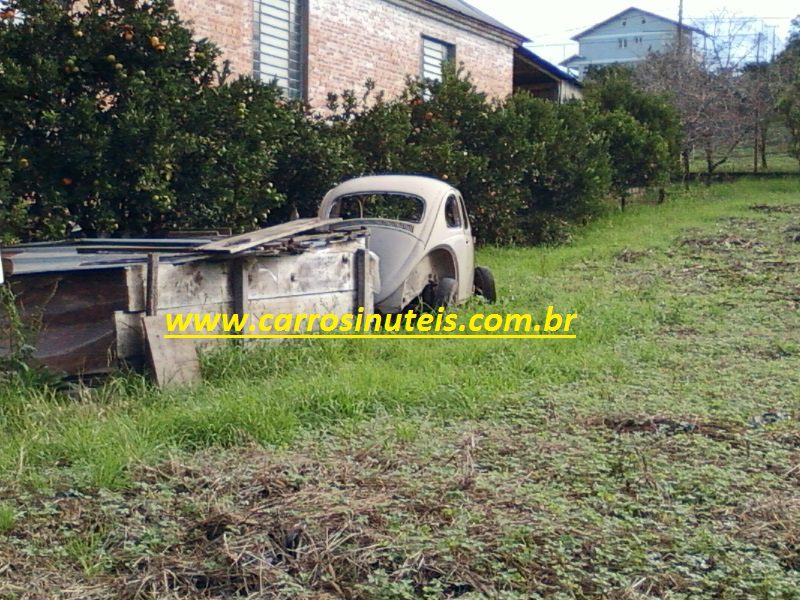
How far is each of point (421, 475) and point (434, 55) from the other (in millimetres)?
17668

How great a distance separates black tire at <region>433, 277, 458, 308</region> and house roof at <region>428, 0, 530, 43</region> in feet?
39.4

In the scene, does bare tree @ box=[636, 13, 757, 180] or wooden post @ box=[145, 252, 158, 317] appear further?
bare tree @ box=[636, 13, 757, 180]

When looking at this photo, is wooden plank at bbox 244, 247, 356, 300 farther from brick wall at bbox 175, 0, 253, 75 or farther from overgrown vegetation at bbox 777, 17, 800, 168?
overgrown vegetation at bbox 777, 17, 800, 168

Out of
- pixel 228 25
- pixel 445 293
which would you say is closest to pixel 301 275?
pixel 445 293

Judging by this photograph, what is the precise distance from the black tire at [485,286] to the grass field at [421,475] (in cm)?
257

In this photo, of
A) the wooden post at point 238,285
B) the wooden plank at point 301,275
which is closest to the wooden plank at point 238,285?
the wooden post at point 238,285

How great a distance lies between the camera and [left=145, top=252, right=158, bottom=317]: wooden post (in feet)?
20.9

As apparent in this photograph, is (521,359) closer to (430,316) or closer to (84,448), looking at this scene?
(430,316)

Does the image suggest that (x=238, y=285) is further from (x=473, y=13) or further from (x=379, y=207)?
(x=473, y=13)

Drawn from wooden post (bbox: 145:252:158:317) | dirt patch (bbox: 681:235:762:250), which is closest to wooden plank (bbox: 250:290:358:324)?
wooden post (bbox: 145:252:158:317)

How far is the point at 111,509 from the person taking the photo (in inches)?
169

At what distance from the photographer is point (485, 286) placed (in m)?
10.9

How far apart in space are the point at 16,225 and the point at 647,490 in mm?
6199

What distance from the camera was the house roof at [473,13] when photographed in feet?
69.3
